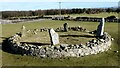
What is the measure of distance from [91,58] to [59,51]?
303 centimetres

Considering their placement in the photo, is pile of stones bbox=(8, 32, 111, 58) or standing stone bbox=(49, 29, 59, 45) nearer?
pile of stones bbox=(8, 32, 111, 58)

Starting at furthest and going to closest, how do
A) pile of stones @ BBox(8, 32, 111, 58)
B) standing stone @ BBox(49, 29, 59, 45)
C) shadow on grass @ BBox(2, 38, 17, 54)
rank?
shadow on grass @ BBox(2, 38, 17, 54), standing stone @ BBox(49, 29, 59, 45), pile of stones @ BBox(8, 32, 111, 58)

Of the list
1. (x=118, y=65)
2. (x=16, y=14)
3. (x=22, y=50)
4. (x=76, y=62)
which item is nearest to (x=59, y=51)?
(x=76, y=62)

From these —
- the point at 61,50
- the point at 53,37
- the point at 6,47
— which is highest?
the point at 53,37

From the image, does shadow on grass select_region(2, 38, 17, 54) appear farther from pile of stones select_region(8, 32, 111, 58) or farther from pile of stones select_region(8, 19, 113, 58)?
pile of stones select_region(8, 32, 111, 58)

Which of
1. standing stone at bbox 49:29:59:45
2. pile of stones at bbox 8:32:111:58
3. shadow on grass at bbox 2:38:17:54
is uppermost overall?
standing stone at bbox 49:29:59:45

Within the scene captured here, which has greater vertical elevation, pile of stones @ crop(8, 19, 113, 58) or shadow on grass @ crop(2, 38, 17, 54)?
pile of stones @ crop(8, 19, 113, 58)

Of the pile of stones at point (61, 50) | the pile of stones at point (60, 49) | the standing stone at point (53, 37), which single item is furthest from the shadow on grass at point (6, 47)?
the standing stone at point (53, 37)

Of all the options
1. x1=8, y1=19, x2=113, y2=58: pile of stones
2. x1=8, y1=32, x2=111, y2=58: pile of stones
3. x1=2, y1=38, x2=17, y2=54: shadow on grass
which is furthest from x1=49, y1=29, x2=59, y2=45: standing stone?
x1=2, y1=38, x2=17, y2=54: shadow on grass

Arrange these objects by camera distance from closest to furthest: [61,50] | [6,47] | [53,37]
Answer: [61,50]
[53,37]
[6,47]

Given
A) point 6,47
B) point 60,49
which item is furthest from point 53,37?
point 6,47

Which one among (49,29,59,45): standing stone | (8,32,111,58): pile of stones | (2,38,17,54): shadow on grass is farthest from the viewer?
(2,38,17,54): shadow on grass

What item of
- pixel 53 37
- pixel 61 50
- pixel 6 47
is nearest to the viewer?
pixel 61 50

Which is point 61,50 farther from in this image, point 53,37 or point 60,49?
point 53,37
